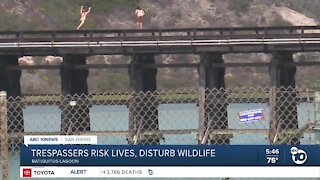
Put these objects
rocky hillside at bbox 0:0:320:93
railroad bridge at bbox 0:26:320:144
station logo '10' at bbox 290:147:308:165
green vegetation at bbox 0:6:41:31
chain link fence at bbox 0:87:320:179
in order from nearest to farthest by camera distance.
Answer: station logo '10' at bbox 290:147:308:165, chain link fence at bbox 0:87:320:179, railroad bridge at bbox 0:26:320:144, rocky hillside at bbox 0:0:320:93, green vegetation at bbox 0:6:41:31

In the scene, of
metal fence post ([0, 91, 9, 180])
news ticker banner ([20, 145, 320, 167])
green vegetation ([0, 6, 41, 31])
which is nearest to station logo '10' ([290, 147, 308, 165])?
news ticker banner ([20, 145, 320, 167])

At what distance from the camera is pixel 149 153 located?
35.9 feet

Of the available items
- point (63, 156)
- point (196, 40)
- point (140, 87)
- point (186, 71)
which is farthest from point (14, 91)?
point (186, 71)

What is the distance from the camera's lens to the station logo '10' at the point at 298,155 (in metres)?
10.9

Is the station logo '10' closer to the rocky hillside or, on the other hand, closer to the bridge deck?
the bridge deck

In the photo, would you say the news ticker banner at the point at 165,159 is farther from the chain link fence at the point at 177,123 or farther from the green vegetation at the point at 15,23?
the green vegetation at the point at 15,23

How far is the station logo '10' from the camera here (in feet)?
35.8

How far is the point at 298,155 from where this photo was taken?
10914 mm

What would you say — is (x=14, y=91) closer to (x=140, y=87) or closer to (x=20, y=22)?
(x=140, y=87)

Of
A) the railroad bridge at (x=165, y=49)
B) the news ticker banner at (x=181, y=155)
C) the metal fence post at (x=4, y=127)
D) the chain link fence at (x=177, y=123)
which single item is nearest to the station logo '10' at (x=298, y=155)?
the news ticker banner at (x=181, y=155)

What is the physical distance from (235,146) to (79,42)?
41.9 m

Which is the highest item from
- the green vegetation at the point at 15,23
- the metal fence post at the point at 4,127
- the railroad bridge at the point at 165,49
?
the green vegetation at the point at 15,23

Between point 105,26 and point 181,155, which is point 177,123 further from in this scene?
point 105,26

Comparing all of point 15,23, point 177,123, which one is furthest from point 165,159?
point 15,23
